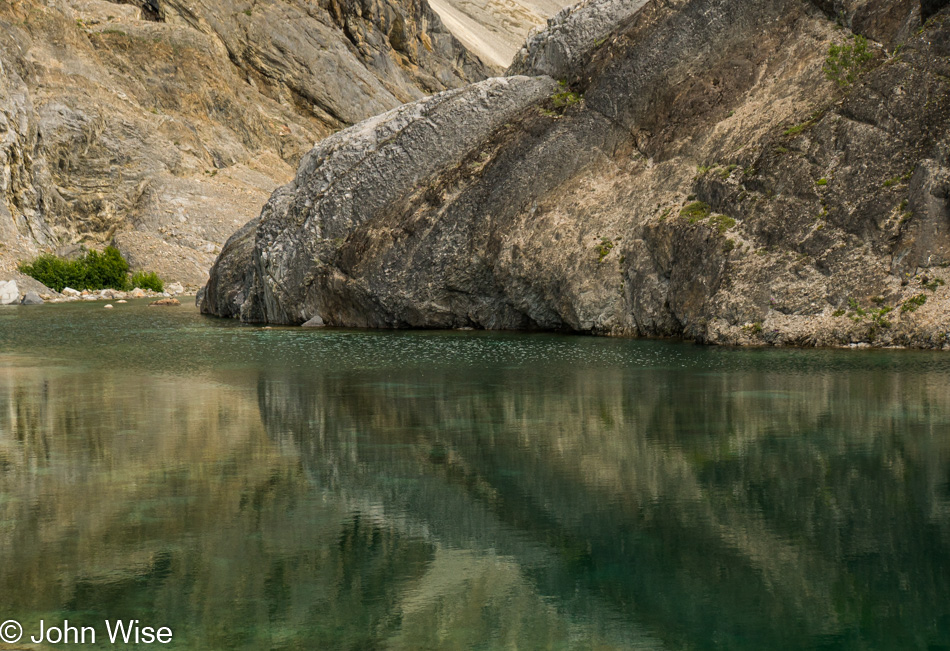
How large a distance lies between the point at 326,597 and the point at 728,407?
34.9ft

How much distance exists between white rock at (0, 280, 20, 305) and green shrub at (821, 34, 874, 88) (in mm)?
56135

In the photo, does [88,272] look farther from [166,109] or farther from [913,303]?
[913,303]

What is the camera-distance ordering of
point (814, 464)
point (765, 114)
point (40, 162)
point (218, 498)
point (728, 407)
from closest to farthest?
1. point (218, 498)
2. point (814, 464)
3. point (728, 407)
4. point (765, 114)
5. point (40, 162)

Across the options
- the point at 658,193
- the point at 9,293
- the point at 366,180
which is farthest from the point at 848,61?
the point at 9,293

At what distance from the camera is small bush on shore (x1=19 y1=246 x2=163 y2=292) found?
75562mm

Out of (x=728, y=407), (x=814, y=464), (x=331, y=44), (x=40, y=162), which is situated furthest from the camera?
(x=331, y=44)

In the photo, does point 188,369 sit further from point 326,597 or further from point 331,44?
point 331,44

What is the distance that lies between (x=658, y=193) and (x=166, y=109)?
83.1 metres

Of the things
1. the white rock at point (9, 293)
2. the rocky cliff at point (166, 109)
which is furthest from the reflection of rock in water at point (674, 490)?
the rocky cliff at point (166, 109)

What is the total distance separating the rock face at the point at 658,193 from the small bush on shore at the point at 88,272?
37.0 metres

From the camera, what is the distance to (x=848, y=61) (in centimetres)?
3097

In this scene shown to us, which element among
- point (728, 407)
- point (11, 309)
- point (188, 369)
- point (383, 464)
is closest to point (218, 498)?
point (383, 464)

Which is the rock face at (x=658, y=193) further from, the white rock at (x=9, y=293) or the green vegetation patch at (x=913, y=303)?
the white rock at (x=9, y=293)

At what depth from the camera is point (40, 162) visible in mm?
87750
